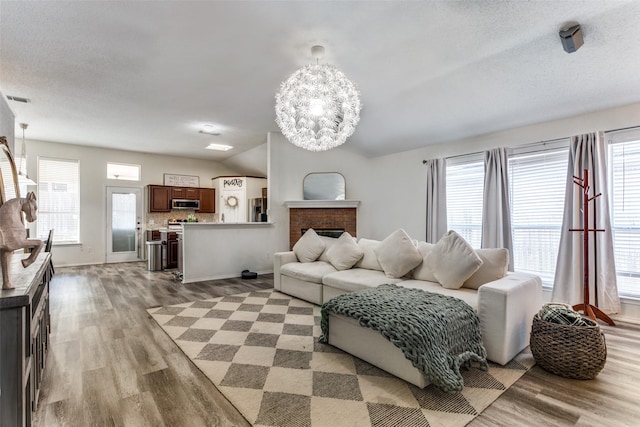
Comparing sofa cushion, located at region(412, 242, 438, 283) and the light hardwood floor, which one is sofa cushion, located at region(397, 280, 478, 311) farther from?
the light hardwood floor

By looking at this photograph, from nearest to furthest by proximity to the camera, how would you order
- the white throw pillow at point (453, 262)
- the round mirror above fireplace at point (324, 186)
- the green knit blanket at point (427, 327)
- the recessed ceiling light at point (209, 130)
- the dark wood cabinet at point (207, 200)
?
1. the green knit blanket at point (427, 327)
2. the white throw pillow at point (453, 262)
3. the recessed ceiling light at point (209, 130)
4. the round mirror above fireplace at point (324, 186)
5. the dark wood cabinet at point (207, 200)

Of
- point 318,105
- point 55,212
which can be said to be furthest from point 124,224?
point 318,105

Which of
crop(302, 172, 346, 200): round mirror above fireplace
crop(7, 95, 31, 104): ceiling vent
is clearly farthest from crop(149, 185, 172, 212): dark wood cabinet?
crop(302, 172, 346, 200): round mirror above fireplace

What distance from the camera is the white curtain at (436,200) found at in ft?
16.2

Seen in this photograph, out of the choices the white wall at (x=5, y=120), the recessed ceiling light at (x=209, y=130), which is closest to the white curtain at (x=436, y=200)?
the recessed ceiling light at (x=209, y=130)

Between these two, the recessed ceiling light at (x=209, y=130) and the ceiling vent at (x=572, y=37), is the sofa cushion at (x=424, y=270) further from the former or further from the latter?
the recessed ceiling light at (x=209, y=130)

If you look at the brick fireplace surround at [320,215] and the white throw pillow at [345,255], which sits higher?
the brick fireplace surround at [320,215]

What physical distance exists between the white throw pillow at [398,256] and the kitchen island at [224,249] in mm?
2956

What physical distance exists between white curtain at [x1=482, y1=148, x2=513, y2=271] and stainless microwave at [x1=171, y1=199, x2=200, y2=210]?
6969mm

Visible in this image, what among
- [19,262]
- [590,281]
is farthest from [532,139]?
[19,262]

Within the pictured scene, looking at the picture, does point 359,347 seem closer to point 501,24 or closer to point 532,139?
point 501,24

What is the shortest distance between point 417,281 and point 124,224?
725cm

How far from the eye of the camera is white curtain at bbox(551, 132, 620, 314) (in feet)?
10.7

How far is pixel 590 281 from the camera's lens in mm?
3346
